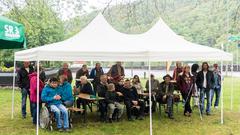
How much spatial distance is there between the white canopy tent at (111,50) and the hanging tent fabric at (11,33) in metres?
2.80

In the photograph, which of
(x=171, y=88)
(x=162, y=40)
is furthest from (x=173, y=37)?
(x=171, y=88)

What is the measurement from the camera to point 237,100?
16375 millimetres

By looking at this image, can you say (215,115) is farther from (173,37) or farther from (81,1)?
(81,1)

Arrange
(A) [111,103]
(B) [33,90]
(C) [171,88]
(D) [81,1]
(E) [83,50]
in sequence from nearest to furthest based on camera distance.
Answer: (E) [83,50] < (B) [33,90] < (A) [111,103] < (C) [171,88] < (D) [81,1]

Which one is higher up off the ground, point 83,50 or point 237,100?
point 83,50

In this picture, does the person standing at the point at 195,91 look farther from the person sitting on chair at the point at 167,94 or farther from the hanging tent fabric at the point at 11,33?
the hanging tent fabric at the point at 11,33

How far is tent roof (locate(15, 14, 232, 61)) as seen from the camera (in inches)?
341

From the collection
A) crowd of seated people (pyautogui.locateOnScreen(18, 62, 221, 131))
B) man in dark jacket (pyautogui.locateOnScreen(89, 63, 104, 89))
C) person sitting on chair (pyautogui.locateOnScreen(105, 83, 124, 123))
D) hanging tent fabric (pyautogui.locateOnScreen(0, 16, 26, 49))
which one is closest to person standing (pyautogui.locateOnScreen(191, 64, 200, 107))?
crowd of seated people (pyautogui.locateOnScreen(18, 62, 221, 131))

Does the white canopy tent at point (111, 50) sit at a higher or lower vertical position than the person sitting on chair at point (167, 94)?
higher

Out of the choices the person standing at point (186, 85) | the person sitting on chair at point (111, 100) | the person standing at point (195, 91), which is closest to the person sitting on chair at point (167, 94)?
the person standing at point (186, 85)

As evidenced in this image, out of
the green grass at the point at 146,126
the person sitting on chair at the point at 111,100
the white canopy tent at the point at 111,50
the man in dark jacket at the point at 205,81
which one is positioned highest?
the white canopy tent at the point at 111,50

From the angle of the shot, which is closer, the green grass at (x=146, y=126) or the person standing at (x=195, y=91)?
the green grass at (x=146, y=126)

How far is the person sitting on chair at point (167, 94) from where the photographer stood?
11.0m

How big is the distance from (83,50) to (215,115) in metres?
5.03
